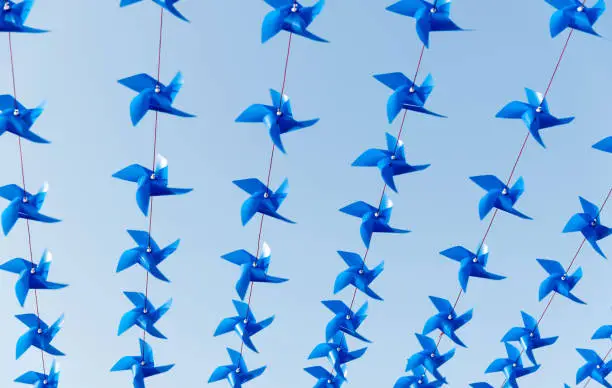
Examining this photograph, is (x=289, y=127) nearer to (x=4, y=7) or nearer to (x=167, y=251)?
(x=167, y=251)

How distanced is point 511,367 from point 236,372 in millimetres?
1404

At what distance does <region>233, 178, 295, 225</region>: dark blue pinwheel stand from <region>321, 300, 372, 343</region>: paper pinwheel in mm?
774

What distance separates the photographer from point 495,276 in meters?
3.86

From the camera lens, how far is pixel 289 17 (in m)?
3.13

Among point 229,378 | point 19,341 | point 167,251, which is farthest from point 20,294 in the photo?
point 229,378

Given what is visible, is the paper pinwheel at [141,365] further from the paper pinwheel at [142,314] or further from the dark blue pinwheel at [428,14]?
the dark blue pinwheel at [428,14]

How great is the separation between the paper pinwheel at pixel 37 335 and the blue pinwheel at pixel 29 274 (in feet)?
0.78

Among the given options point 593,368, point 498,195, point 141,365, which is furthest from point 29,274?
point 593,368

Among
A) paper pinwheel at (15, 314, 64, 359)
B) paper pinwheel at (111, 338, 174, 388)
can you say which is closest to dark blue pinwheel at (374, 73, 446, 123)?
paper pinwheel at (111, 338, 174, 388)

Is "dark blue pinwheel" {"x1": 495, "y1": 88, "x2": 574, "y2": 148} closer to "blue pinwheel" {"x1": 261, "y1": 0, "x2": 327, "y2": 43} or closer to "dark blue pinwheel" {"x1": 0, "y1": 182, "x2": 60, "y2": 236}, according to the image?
"blue pinwheel" {"x1": 261, "y1": 0, "x2": 327, "y2": 43}

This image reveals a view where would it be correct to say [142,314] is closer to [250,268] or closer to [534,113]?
[250,268]

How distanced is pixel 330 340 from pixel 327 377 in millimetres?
231

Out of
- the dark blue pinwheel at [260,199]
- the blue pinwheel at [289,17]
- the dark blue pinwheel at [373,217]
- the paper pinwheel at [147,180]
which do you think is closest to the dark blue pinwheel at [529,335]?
the dark blue pinwheel at [373,217]

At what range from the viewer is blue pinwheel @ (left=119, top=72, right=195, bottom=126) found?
328 cm
